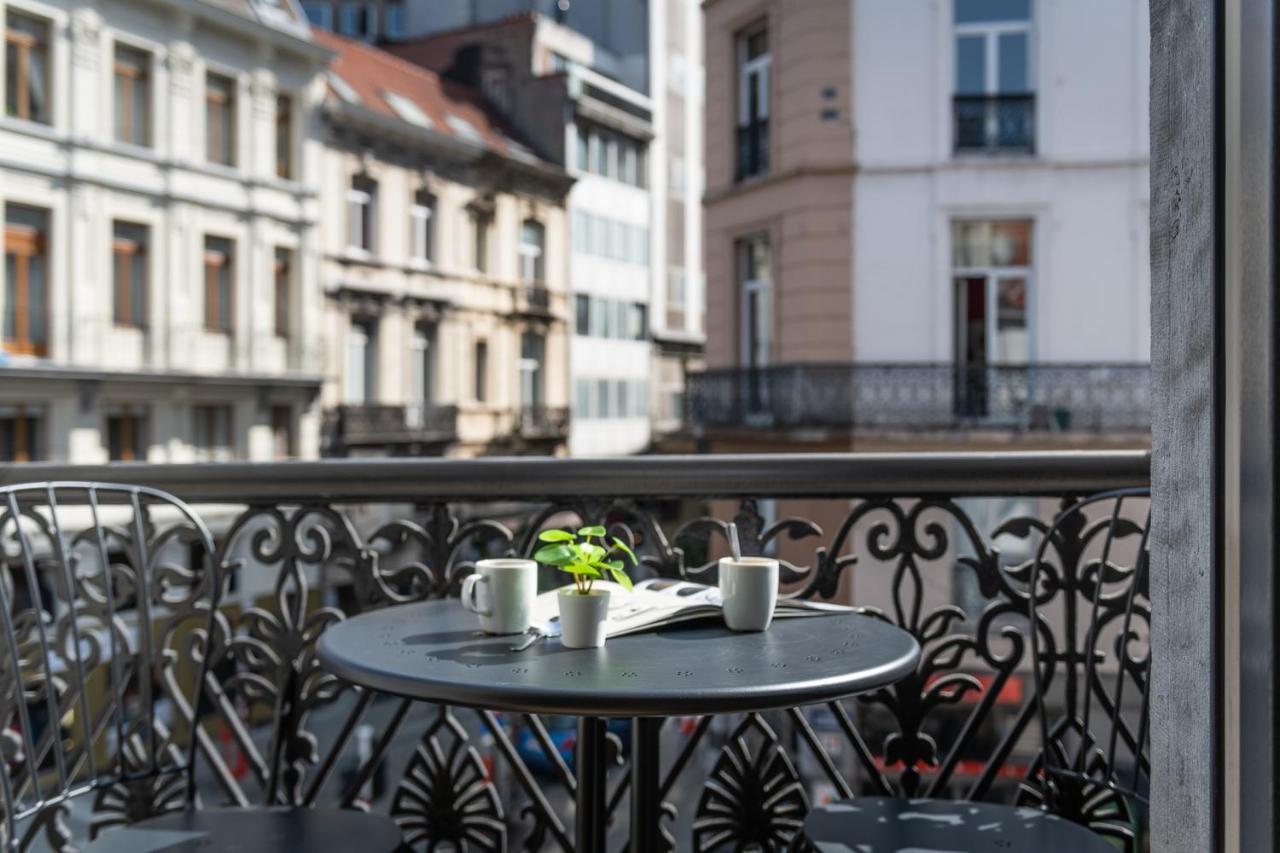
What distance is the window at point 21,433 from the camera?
1748cm

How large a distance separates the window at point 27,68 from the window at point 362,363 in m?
7.07

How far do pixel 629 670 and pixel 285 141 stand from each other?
862 inches

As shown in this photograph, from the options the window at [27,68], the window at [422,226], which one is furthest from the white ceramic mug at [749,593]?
the window at [422,226]

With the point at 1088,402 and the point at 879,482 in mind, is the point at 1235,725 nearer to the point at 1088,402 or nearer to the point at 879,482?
the point at 879,482

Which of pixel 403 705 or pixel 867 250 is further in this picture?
pixel 867 250

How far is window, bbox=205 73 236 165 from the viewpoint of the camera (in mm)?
20422

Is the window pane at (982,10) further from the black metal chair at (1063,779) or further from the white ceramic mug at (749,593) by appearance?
the white ceramic mug at (749,593)

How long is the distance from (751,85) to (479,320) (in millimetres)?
14247

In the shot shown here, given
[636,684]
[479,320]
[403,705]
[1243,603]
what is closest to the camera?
[1243,603]

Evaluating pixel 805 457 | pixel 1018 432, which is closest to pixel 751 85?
pixel 1018 432

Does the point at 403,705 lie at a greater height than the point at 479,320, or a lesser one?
lesser

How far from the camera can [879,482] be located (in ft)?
7.36

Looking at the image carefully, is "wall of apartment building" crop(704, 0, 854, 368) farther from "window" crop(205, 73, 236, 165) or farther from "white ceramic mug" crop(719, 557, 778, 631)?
"white ceramic mug" crop(719, 557, 778, 631)

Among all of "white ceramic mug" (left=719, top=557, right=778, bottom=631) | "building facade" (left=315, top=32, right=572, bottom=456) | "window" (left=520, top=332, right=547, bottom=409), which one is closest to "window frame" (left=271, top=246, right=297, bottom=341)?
"building facade" (left=315, top=32, right=572, bottom=456)
